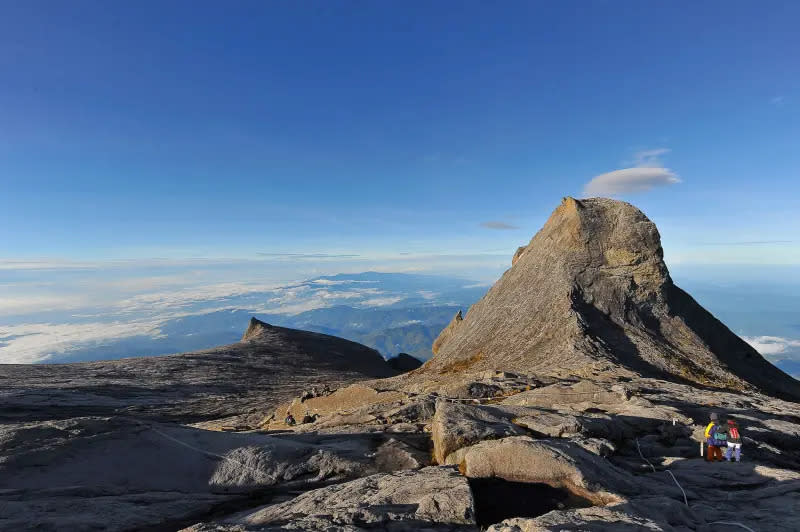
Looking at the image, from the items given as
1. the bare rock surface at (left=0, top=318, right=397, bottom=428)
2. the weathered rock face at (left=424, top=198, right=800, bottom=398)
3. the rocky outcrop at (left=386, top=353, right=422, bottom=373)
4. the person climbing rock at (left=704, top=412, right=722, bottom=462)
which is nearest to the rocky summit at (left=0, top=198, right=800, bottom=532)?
the weathered rock face at (left=424, top=198, right=800, bottom=398)

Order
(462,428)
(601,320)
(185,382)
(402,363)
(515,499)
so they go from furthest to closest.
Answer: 1. (402,363)
2. (185,382)
3. (601,320)
4. (462,428)
5. (515,499)

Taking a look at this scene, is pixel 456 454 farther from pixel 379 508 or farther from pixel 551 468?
pixel 379 508

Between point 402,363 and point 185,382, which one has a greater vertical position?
point 185,382

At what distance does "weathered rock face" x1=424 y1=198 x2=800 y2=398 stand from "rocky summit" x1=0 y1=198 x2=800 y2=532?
0.37 m

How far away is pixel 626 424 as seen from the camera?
17469 mm

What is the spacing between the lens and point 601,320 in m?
40.2

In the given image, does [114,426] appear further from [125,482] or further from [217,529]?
[217,529]

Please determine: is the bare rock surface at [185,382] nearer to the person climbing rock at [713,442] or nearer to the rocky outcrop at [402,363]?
the rocky outcrop at [402,363]

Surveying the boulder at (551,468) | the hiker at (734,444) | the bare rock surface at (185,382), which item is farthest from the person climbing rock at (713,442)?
the bare rock surface at (185,382)

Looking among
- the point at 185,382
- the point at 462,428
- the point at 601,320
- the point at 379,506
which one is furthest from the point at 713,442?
the point at 185,382

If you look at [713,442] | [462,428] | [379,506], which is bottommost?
[713,442]

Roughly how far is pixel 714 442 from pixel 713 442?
1.6 inches

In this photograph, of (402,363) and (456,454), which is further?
(402,363)

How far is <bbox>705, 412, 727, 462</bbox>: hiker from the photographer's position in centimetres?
1565
